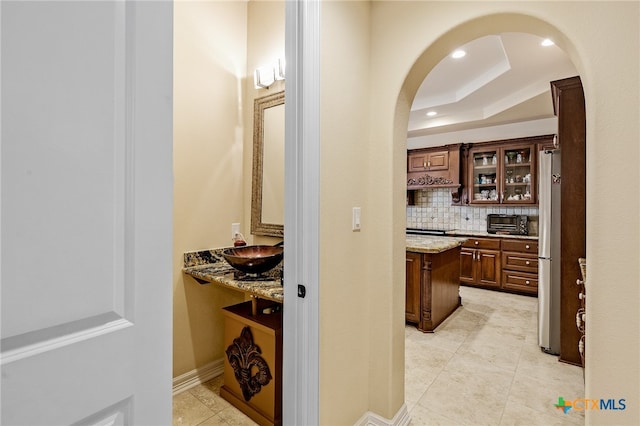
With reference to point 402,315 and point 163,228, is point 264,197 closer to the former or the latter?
point 402,315

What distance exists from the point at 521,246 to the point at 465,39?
4052mm

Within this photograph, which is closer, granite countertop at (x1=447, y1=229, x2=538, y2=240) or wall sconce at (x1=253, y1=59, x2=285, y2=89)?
wall sconce at (x1=253, y1=59, x2=285, y2=89)

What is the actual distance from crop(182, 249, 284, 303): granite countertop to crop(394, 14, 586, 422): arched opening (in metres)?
1.11

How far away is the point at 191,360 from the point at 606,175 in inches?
104

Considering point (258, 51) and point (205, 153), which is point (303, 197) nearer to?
A: point (205, 153)

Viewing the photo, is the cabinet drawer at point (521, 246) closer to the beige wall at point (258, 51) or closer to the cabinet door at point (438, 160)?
the cabinet door at point (438, 160)

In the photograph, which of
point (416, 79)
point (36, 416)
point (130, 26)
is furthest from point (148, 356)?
point (416, 79)

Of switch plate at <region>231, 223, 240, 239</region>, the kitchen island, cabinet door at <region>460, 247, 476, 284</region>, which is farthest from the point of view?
cabinet door at <region>460, 247, 476, 284</region>

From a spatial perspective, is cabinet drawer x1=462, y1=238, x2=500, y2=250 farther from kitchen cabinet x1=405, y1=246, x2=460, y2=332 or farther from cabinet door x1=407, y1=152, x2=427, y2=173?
kitchen cabinet x1=405, y1=246, x2=460, y2=332

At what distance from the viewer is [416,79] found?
69.1 inches

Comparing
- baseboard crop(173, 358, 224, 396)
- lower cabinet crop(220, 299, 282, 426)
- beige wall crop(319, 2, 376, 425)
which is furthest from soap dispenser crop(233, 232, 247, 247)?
beige wall crop(319, 2, 376, 425)

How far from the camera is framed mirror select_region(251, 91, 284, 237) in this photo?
7.63ft

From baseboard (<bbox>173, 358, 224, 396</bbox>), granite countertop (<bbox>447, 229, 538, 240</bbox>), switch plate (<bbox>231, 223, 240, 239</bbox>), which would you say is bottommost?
baseboard (<bbox>173, 358, 224, 396</bbox>)

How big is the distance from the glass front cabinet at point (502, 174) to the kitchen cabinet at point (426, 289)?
2.21 meters
